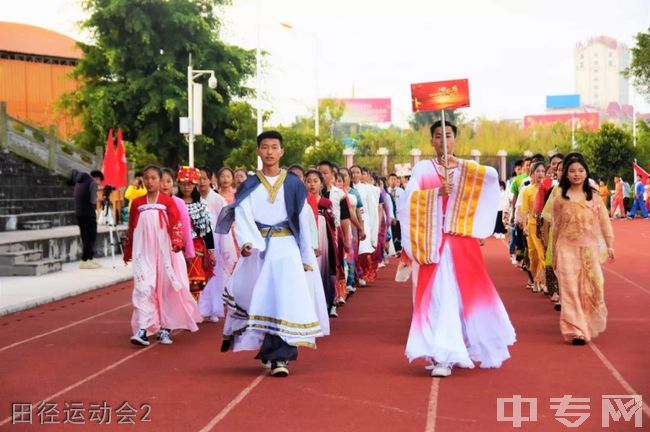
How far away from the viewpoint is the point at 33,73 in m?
63.3

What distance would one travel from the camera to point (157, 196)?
12023 mm

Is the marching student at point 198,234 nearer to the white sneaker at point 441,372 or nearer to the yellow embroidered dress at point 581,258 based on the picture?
the yellow embroidered dress at point 581,258

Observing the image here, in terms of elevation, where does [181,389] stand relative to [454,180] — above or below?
below

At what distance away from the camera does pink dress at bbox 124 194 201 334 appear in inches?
467

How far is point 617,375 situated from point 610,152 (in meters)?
50.7

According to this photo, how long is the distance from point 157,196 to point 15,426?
15.5ft

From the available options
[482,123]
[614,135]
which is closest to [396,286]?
[614,135]

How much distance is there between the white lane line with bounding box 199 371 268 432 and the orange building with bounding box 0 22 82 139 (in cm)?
5325

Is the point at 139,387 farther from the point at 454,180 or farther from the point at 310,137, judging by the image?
the point at 310,137

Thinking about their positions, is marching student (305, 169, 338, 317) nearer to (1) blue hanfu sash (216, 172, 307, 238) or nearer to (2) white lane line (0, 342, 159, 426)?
(2) white lane line (0, 342, 159, 426)

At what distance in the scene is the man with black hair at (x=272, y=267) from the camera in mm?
9586

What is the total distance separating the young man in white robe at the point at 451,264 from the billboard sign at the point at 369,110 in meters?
144

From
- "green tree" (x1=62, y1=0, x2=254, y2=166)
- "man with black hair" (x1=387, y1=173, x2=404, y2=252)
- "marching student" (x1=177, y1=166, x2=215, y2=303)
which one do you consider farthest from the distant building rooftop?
"marching student" (x1=177, y1=166, x2=215, y2=303)

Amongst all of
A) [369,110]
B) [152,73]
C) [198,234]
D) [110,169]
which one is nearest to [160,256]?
[198,234]
